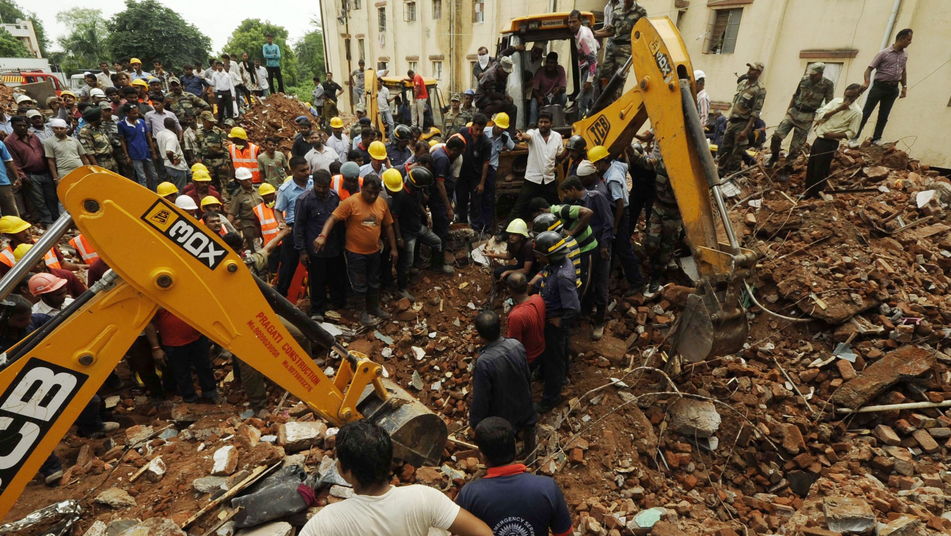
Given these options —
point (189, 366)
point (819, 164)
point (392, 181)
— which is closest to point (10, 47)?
point (392, 181)

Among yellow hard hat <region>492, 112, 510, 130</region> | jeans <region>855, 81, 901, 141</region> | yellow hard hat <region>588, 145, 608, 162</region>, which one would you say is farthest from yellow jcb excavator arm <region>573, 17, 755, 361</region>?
jeans <region>855, 81, 901, 141</region>

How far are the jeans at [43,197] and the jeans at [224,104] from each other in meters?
7.24

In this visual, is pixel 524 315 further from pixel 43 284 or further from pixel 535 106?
pixel 535 106

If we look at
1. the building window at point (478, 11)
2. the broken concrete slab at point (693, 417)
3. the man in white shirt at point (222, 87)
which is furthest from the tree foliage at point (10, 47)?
the broken concrete slab at point (693, 417)

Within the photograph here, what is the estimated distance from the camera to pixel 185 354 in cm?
427

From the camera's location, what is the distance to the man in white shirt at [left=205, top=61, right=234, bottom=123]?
555 inches

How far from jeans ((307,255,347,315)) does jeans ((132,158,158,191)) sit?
5.40 m

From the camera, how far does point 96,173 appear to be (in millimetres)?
2068

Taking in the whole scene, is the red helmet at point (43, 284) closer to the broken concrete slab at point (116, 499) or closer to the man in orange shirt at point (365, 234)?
the broken concrete slab at point (116, 499)

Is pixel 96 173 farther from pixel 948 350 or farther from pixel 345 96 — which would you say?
pixel 345 96

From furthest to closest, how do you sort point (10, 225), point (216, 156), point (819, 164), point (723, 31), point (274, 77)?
point (274, 77) → point (723, 31) → point (216, 156) → point (819, 164) → point (10, 225)

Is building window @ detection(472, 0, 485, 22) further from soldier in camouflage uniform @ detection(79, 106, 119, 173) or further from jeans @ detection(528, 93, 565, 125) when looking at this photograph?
soldier in camouflage uniform @ detection(79, 106, 119, 173)

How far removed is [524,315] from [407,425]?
130 centimetres

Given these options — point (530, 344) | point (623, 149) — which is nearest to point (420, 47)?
point (623, 149)
